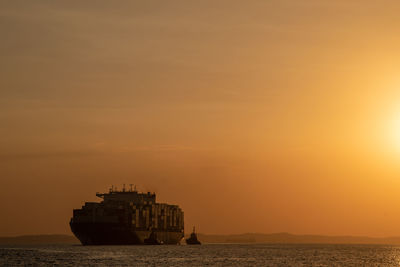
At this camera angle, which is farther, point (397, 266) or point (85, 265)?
point (397, 266)

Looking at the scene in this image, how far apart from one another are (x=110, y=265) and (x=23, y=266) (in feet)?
47.4

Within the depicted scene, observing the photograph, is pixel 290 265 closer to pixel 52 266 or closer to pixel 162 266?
pixel 162 266

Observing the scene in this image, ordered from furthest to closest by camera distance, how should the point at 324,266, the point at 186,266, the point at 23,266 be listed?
1. the point at 324,266
2. the point at 186,266
3. the point at 23,266

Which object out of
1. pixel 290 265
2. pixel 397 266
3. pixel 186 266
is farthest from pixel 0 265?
pixel 397 266

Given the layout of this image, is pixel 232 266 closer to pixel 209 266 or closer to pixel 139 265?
pixel 209 266

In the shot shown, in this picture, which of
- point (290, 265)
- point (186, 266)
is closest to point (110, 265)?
point (186, 266)

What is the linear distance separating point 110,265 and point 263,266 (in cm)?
2931

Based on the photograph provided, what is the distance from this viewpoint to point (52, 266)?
111875 mm

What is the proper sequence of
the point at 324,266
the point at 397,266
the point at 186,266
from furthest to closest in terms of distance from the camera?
1. the point at 397,266
2. the point at 324,266
3. the point at 186,266

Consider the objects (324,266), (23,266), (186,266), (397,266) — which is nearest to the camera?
(23,266)

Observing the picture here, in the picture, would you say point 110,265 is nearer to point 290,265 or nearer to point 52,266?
A: point 52,266

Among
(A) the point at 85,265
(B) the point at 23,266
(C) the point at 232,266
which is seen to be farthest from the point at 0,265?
(C) the point at 232,266

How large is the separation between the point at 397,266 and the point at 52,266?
70.2 meters

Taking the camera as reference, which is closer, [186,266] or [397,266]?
[186,266]
